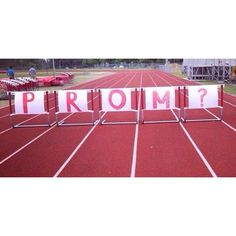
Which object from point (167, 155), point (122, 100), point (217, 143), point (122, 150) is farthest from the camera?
point (122, 100)

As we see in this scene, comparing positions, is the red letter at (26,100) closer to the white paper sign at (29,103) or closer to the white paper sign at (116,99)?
the white paper sign at (29,103)

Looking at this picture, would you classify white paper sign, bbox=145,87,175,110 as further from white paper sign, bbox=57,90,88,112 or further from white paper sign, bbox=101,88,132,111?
white paper sign, bbox=57,90,88,112

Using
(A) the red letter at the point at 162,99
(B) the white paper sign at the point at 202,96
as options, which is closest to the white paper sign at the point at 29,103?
(A) the red letter at the point at 162,99

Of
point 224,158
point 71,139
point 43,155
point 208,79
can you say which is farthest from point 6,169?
point 208,79

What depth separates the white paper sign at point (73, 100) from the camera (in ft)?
30.1

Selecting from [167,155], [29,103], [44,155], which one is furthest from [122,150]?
[29,103]

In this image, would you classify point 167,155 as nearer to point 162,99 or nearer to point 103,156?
point 103,156

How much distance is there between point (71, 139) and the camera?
751cm

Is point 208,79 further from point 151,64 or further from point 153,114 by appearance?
point 151,64

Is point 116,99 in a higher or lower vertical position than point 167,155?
higher

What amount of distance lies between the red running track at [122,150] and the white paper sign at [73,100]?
55 cm

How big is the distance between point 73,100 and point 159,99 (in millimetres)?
2140

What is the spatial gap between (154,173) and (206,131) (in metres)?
3.18

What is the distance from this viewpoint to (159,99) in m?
9.02
